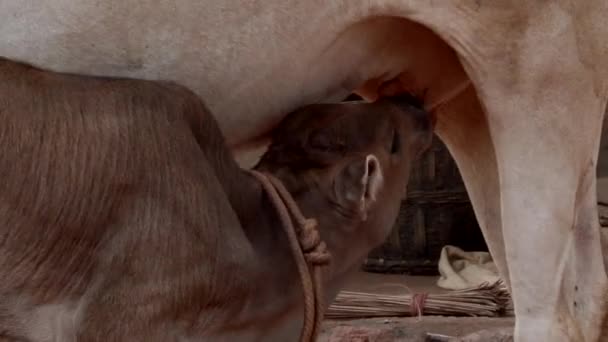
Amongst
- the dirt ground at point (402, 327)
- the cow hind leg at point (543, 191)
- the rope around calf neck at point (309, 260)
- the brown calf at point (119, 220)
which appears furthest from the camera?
the dirt ground at point (402, 327)

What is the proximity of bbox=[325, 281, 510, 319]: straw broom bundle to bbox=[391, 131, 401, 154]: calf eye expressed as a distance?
1.10 meters

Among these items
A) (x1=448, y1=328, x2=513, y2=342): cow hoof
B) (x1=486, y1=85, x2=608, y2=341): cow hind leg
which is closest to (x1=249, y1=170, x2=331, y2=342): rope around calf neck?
(x1=486, y1=85, x2=608, y2=341): cow hind leg

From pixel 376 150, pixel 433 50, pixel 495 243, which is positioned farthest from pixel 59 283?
pixel 495 243

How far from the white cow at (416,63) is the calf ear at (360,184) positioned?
17 centimetres

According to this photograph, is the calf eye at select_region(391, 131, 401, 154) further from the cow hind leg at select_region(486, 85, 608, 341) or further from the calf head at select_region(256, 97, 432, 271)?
the cow hind leg at select_region(486, 85, 608, 341)

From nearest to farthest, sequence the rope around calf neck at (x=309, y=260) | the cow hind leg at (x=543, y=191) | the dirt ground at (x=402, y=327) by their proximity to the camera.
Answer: the rope around calf neck at (x=309, y=260) < the cow hind leg at (x=543, y=191) < the dirt ground at (x=402, y=327)

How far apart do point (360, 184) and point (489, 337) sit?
39.9 inches

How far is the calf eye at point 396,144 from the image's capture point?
1.41 meters

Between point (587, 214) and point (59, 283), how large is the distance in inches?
32.3

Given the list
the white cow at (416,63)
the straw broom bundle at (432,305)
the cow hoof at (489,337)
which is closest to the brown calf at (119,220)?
the white cow at (416,63)

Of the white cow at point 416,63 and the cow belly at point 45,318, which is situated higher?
the white cow at point 416,63

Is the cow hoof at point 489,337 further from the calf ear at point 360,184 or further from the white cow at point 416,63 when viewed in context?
the calf ear at point 360,184

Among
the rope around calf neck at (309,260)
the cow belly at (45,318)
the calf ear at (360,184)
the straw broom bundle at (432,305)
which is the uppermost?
the calf ear at (360,184)

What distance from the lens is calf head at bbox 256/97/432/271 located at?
126 cm
